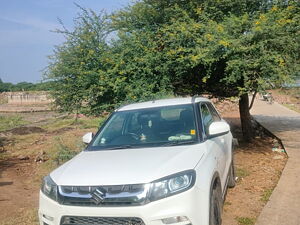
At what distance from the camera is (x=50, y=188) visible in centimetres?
370

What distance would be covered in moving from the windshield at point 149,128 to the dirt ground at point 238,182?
1.56 m

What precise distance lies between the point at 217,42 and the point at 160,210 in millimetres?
5515

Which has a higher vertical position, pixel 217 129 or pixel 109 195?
pixel 217 129

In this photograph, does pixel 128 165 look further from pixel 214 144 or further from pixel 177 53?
pixel 177 53

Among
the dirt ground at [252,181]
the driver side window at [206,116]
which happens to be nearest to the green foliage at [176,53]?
the dirt ground at [252,181]

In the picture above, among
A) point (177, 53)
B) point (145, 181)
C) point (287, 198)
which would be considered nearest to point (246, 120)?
point (177, 53)

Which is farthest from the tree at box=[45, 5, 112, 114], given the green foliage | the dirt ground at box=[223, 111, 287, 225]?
the dirt ground at box=[223, 111, 287, 225]

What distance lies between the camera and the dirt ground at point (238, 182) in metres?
5.52

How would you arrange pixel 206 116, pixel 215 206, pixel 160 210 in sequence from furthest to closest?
pixel 206 116, pixel 215 206, pixel 160 210

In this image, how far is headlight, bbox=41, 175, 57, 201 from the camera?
11.8ft

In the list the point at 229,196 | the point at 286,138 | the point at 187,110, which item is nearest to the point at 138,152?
the point at 187,110

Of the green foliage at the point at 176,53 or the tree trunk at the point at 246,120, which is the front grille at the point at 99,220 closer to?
the green foliage at the point at 176,53

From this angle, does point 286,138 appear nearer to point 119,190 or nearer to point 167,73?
point 167,73

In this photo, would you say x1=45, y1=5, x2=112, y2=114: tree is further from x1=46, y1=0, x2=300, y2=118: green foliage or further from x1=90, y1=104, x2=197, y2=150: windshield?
x1=90, y1=104, x2=197, y2=150: windshield
